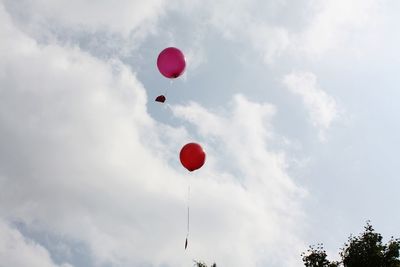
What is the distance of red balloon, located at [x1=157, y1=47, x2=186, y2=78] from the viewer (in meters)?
13.0

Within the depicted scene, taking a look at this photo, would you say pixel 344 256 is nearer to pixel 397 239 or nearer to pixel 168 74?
pixel 397 239

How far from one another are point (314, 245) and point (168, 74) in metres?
22.0

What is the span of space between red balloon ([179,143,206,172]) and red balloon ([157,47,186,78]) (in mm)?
2413

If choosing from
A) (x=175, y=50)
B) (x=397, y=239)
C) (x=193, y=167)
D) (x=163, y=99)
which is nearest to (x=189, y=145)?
(x=193, y=167)

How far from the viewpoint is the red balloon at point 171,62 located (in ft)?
42.7

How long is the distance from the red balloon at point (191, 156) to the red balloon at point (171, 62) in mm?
2413

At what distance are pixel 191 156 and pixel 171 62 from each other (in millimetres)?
3085

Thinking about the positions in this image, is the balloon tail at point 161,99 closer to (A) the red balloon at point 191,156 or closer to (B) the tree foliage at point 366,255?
(A) the red balloon at point 191,156

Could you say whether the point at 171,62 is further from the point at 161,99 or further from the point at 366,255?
the point at 366,255

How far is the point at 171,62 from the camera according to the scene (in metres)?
13.0

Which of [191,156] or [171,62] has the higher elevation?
[171,62]

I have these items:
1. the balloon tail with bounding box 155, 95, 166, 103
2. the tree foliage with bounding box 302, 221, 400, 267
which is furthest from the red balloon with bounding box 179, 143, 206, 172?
the tree foliage with bounding box 302, 221, 400, 267

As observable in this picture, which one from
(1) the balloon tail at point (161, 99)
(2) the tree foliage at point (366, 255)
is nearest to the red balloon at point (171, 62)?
(1) the balloon tail at point (161, 99)

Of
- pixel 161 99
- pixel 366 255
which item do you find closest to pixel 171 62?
pixel 161 99
